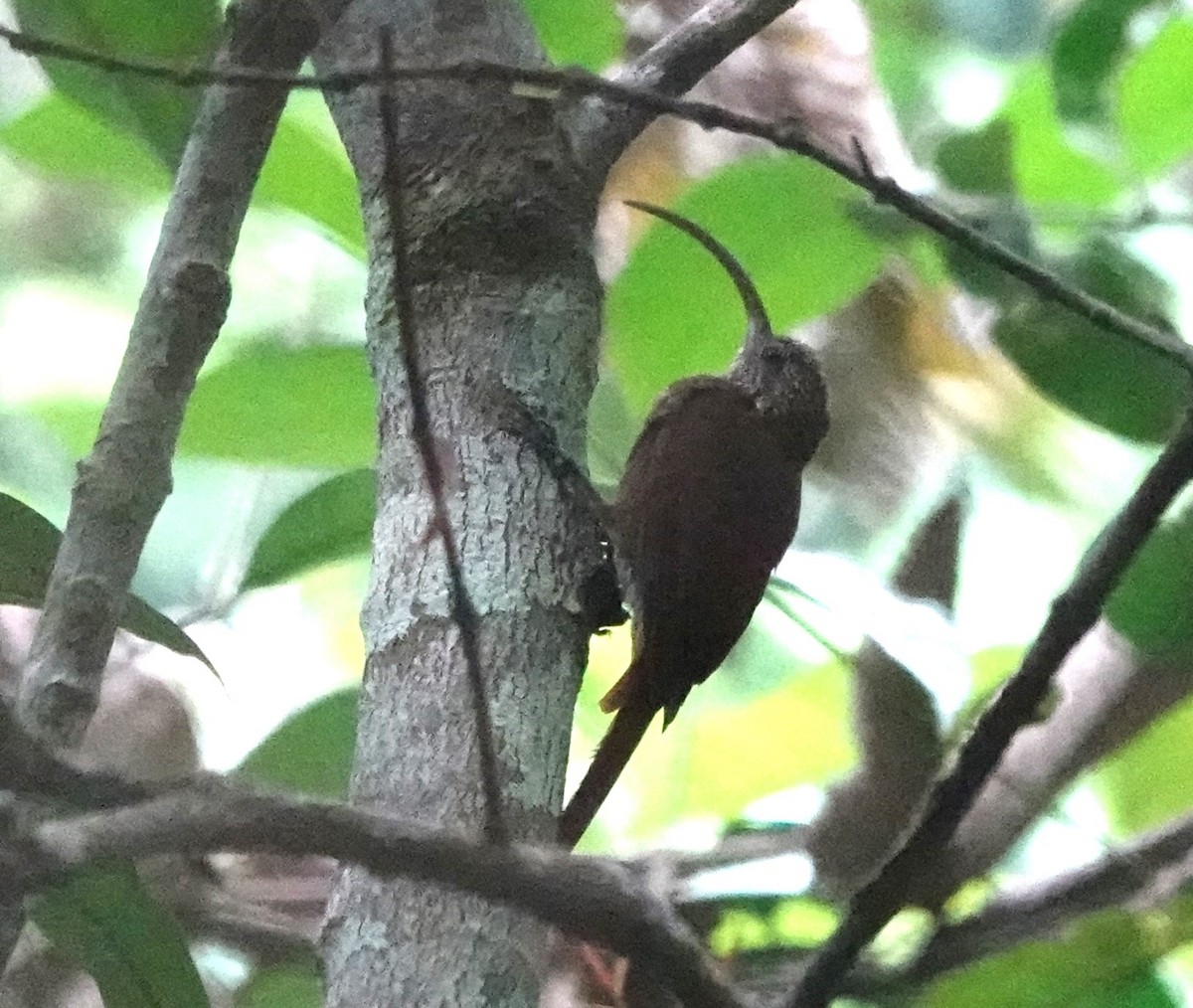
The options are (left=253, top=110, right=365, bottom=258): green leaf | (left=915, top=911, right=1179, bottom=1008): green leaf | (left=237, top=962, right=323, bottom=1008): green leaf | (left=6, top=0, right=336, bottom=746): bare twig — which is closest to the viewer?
(left=6, top=0, right=336, bottom=746): bare twig

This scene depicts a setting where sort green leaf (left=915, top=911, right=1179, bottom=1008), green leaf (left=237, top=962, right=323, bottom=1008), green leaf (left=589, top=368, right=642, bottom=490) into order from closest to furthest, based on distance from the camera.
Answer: green leaf (left=915, top=911, right=1179, bottom=1008) → green leaf (left=237, top=962, right=323, bottom=1008) → green leaf (left=589, top=368, right=642, bottom=490)

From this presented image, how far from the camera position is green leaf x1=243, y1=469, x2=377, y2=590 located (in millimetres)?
1258

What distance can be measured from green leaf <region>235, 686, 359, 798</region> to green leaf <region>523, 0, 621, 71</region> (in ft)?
1.90

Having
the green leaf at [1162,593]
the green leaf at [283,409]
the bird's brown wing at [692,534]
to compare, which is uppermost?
the green leaf at [283,409]

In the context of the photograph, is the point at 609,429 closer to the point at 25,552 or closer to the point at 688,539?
the point at 688,539

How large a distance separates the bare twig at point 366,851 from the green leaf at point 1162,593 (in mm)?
689

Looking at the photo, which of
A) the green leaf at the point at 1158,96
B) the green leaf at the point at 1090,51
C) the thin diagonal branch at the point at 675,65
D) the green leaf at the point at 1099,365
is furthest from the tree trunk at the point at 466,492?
the green leaf at the point at 1158,96

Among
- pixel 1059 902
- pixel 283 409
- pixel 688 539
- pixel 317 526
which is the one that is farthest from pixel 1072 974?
pixel 283 409

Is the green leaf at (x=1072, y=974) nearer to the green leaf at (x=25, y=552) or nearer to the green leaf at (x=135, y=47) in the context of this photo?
the green leaf at (x=25, y=552)

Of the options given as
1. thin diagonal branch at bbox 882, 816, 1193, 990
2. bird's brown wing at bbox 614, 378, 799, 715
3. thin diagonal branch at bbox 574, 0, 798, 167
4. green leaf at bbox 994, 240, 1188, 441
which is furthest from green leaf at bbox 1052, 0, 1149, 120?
thin diagonal branch at bbox 882, 816, 1193, 990

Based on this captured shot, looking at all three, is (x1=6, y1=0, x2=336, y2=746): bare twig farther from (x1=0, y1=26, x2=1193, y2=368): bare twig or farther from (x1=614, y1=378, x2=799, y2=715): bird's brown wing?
(x1=614, y1=378, x2=799, y2=715): bird's brown wing

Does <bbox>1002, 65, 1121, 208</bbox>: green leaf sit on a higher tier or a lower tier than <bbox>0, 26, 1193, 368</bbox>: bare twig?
higher

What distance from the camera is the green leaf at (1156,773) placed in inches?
53.6

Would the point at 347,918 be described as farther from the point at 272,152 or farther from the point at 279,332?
the point at 279,332
